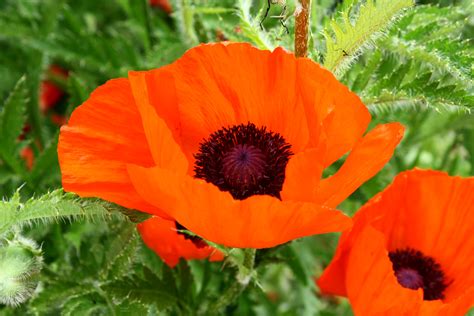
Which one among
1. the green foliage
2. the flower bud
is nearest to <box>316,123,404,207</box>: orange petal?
the green foliage

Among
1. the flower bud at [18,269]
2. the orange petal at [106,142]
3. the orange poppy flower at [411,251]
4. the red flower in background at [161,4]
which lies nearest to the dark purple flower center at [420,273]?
the orange poppy flower at [411,251]

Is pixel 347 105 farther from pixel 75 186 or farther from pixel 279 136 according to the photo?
pixel 75 186

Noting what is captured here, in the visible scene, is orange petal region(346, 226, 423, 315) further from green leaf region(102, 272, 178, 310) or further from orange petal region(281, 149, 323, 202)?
green leaf region(102, 272, 178, 310)

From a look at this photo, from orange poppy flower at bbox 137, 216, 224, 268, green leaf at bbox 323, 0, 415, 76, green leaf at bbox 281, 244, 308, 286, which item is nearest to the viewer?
green leaf at bbox 323, 0, 415, 76

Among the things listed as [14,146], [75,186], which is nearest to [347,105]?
[75,186]

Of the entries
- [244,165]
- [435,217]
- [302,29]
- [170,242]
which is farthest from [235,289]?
[302,29]

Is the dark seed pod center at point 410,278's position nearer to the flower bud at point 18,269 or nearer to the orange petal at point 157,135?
the orange petal at point 157,135
